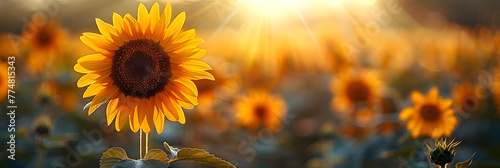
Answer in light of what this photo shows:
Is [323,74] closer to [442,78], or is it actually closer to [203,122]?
[442,78]

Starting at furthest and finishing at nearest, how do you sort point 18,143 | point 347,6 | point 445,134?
point 347,6, point 18,143, point 445,134

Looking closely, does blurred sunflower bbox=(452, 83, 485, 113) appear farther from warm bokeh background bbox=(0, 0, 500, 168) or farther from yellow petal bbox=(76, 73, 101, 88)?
yellow petal bbox=(76, 73, 101, 88)

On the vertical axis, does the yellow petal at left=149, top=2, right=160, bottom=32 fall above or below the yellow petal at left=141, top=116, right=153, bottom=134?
above

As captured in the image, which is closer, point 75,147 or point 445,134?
point 445,134

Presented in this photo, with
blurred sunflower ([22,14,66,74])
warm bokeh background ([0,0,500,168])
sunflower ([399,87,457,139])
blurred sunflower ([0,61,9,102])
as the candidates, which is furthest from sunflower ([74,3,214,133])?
blurred sunflower ([22,14,66,74])

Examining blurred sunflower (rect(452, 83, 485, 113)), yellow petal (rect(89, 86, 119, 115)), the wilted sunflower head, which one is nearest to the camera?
the wilted sunflower head

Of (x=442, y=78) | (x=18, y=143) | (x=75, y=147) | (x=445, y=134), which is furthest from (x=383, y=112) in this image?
(x=18, y=143)

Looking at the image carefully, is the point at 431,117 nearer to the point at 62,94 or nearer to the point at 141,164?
the point at 141,164
